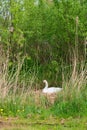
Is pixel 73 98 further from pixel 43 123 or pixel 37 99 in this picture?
pixel 43 123

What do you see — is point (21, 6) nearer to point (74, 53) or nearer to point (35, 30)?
point (35, 30)

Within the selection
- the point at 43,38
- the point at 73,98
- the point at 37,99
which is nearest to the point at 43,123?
the point at 73,98

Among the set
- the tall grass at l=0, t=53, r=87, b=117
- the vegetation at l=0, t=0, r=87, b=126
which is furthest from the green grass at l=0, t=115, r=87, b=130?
the vegetation at l=0, t=0, r=87, b=126

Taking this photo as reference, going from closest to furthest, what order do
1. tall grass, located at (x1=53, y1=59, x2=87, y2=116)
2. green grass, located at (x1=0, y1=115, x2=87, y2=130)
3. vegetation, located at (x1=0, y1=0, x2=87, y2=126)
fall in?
1. green grass, located at (x1=0, y1=115, x2=87, y2=130)
2. tall grass, located at (x1=53, y1=59, x2=87, y2=116)
3. vegetation, located at (x1=0, y1=0, x2=87, y2=126)

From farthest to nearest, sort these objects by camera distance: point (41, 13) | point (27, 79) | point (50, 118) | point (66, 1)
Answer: point (41, 13)
point (66, 1)
point (27, 79)
point (50, 118)

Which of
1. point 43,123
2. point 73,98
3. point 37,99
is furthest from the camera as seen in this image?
point 37,99

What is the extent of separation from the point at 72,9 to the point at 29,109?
5087 millimetres

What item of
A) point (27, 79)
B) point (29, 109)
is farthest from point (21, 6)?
point (29, 109)

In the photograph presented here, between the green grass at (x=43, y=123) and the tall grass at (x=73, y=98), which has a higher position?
the tall grass at (x=73, y=98)

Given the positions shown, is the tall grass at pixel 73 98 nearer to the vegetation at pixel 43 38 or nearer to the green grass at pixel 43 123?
the green grass at pixel 43 123

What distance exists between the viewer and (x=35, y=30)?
49.4 ft

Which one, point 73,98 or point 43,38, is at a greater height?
point 43,38

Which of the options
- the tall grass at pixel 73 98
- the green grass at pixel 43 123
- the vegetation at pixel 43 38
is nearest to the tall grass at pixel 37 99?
the tall grass at pixel 73 98

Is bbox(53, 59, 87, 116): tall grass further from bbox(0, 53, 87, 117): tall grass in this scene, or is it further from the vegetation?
the vegetation
